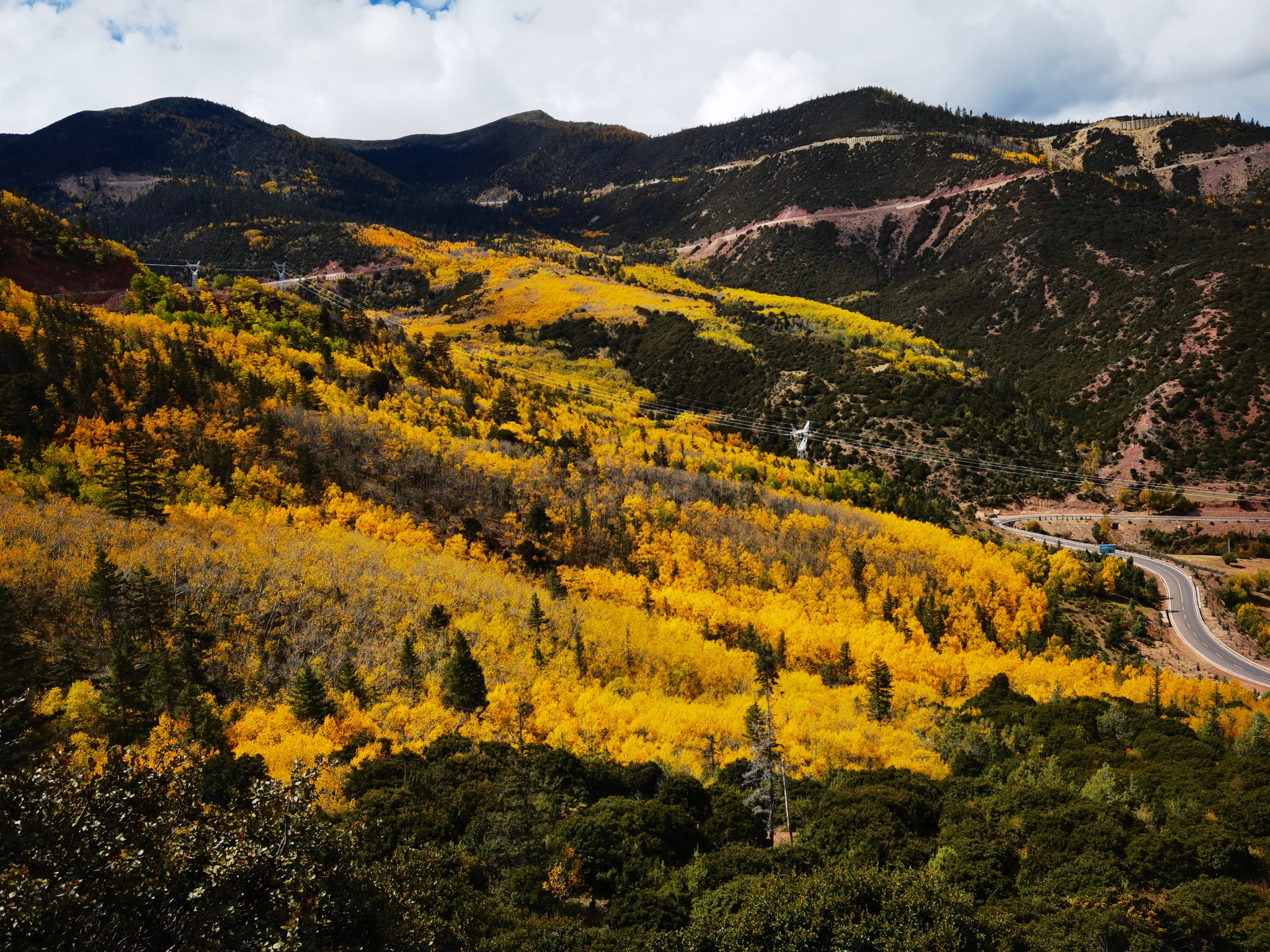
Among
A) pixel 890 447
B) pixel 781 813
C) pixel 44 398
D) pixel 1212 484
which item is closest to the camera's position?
pixel 781 813

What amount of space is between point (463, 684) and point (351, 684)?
17.7ft

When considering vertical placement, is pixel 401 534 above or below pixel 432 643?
above

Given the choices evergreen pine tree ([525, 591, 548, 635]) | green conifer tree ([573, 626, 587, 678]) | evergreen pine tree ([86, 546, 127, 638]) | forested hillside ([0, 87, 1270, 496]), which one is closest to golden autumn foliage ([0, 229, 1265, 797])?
evergreen pine tree ([525, 591, 548, 635])

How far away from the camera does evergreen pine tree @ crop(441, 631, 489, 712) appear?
115 feet

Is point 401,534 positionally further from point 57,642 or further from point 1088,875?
point 1088,875

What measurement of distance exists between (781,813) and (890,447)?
75.0 meters

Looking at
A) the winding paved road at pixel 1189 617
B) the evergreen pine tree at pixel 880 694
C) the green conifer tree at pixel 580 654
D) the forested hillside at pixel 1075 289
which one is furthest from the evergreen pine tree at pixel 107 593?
the winding paved road at pixel 1189 617

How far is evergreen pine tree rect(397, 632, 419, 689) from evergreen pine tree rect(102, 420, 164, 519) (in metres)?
19.9

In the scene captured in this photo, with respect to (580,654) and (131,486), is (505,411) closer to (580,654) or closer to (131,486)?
(131,486)

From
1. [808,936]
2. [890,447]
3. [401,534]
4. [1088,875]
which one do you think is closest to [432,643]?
[401,534]

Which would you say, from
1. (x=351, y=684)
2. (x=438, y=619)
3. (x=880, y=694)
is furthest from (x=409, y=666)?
(x=880, y=694)

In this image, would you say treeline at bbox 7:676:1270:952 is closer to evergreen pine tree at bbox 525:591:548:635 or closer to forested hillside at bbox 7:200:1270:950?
forested hillside at bbox 7:200:1270:950

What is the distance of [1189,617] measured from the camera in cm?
6391

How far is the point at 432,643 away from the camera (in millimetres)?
40062
